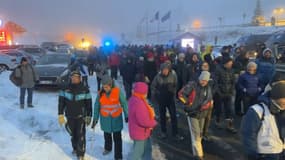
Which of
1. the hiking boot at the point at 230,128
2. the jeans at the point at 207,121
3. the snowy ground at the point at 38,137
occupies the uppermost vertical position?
the jeans at the point at 207,121

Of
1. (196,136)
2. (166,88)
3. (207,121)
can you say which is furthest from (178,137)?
(196,136)

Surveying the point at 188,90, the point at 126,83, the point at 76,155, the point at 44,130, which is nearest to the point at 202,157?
the point at 188,90

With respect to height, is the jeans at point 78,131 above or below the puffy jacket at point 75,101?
below

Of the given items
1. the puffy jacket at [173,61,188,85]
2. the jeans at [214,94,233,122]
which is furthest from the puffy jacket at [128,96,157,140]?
the puffy jacket at [173,61,188,85]

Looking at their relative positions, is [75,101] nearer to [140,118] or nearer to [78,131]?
[78,131]

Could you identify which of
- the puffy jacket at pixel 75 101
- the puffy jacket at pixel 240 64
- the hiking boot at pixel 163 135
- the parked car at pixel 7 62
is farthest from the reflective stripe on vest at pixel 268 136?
the parked car at pixel 7 62

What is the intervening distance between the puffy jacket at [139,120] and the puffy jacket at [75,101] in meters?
1.19

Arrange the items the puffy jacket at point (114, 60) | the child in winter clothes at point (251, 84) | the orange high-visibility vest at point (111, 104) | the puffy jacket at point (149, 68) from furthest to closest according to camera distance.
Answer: the puffy jacket at point (114, 60), the puffy jacket at point (149, 68), the child in winter clothes at point (251, 84), the orange high-visibility vest at point (111, 104)

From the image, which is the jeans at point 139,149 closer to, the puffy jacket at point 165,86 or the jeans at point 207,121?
the jeans at point 207,121

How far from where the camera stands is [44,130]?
8812 mm

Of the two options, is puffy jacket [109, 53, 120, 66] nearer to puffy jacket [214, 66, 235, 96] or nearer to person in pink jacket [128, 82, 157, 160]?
puffy jacket [214, 66, 235, 96]

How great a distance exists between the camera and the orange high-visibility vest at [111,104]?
6293mm

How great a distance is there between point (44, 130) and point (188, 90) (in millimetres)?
4000

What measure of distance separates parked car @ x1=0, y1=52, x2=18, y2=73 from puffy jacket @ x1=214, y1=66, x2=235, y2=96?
18.7 m
